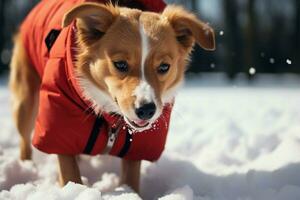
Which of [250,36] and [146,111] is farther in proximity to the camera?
[250,36]

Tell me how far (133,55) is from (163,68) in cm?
23

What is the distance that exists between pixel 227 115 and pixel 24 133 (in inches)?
126

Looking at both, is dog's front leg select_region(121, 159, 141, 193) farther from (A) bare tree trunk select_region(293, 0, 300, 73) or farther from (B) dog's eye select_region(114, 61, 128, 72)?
(A) bare tree trunk select_region(293, 0, 300, 73)

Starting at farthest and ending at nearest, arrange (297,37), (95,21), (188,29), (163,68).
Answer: (297,37) < (188,29) < (95,21) < (163,68)

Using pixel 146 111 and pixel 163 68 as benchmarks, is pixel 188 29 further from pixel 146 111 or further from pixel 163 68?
pixel 146 111

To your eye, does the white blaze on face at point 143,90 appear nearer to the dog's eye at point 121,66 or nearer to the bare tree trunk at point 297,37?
the dog's eye at point 121,66

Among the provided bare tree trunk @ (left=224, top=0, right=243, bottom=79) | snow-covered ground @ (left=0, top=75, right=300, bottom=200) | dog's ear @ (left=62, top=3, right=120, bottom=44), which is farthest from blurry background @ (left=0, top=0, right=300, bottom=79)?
dog's ear @ (left=62, top=3, right=120, bottom=44)

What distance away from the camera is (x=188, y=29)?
11.9 ft

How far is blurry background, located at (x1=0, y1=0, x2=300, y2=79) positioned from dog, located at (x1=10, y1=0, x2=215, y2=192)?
607 inches

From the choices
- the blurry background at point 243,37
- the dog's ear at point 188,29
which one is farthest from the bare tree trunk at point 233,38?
the dog's ear at point 188,29

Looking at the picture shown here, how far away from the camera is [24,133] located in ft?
14.5

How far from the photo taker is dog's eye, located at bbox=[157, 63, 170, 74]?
3.26 meters

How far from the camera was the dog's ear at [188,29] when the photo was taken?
3.48 meters

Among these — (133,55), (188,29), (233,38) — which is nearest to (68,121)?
(133,55)
